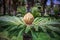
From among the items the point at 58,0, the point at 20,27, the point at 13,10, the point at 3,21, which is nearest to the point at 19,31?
the point at 20,27

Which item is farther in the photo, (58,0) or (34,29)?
(58,0)

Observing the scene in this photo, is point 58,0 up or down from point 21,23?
up

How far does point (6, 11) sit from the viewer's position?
1752 mm

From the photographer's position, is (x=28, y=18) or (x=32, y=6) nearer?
(x=28, y=18)

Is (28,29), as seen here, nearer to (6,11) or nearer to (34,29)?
(34,29)

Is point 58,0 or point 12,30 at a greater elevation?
point 58,0

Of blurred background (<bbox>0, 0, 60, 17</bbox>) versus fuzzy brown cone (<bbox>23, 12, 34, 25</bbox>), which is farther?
blurred background (<bbox>0, 0, 60, 17</bbox>)

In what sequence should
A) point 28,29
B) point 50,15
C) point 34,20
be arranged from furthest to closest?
point 50,15
point 34,20
point 28,29

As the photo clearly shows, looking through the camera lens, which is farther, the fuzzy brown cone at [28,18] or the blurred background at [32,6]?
the blurred background at [32,6]

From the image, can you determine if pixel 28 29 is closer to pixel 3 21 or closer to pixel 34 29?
pixel 34 29

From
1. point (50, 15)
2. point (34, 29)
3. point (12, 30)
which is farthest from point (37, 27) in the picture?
point (50, 15)

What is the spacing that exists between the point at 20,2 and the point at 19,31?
0.90 metres

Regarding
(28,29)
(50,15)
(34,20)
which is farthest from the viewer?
(50,15)

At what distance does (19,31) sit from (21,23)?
6cm
